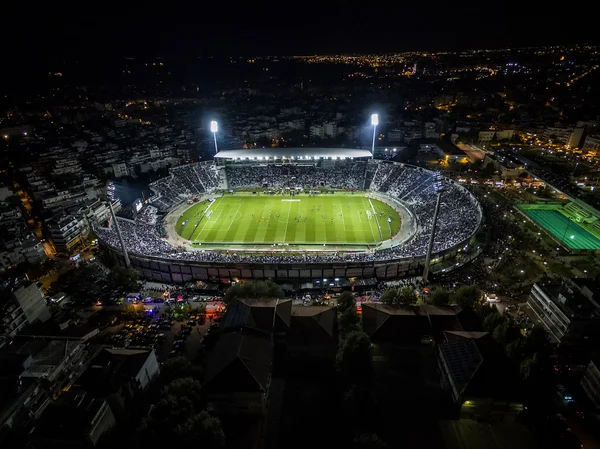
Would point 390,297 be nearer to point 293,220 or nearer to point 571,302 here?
point 571,302

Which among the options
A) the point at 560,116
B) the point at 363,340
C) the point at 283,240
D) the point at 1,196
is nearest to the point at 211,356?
the point at 363,340

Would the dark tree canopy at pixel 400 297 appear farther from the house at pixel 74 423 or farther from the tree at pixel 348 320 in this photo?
the house at pixel 74 423

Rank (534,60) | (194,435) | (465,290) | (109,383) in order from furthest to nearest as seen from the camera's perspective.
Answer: (534,60) → (465,290) → (109,383) → (194,435)

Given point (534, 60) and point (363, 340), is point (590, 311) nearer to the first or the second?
point (363, 340)

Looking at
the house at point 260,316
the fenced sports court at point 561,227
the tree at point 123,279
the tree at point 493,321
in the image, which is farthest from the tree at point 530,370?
the tree at point 123,279

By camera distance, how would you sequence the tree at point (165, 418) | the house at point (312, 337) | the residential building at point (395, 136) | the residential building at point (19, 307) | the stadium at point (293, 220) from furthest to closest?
the residential building at point (395, 136) → the stadium at point (293, 220) → the residential building at point (19, 307) → the house at point (312, 337) → the tree at point (165, 418)

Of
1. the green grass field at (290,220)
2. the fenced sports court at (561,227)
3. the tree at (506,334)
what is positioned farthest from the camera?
the green grass field at (290,220)
